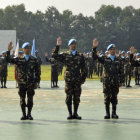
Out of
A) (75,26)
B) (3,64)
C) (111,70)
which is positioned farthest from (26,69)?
(75,26)

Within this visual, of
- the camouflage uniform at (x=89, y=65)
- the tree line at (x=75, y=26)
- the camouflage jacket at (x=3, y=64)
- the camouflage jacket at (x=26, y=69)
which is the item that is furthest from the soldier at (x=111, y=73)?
the tree line at (x=75, y=26)

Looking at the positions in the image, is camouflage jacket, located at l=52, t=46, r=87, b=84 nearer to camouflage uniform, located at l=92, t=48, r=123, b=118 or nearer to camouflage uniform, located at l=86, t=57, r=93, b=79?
camouflage uniform, located at l=92, t=48, r=123, b=118

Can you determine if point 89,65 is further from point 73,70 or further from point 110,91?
point 73,70

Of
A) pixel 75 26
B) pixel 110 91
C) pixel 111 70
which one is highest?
pixel 75 26

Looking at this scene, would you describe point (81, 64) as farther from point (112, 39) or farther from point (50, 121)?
point (112, 39)

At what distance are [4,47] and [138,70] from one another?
73616 mm

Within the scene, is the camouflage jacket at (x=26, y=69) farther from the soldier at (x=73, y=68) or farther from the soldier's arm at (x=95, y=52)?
the soldier's arm at (x=95, y=52)

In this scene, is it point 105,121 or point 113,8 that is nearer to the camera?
point 105,121

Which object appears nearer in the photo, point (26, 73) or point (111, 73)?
point (26, 73)

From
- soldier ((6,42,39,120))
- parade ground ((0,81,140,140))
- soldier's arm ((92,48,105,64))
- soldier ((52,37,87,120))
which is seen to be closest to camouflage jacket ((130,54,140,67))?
soldier's arm ((92,48,105,64))

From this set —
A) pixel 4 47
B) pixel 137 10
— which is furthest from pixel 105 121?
pixel 137 10

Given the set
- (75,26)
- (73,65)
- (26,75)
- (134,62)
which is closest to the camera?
(134,62)

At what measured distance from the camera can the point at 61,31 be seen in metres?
130

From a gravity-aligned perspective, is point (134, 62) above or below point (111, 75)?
above
